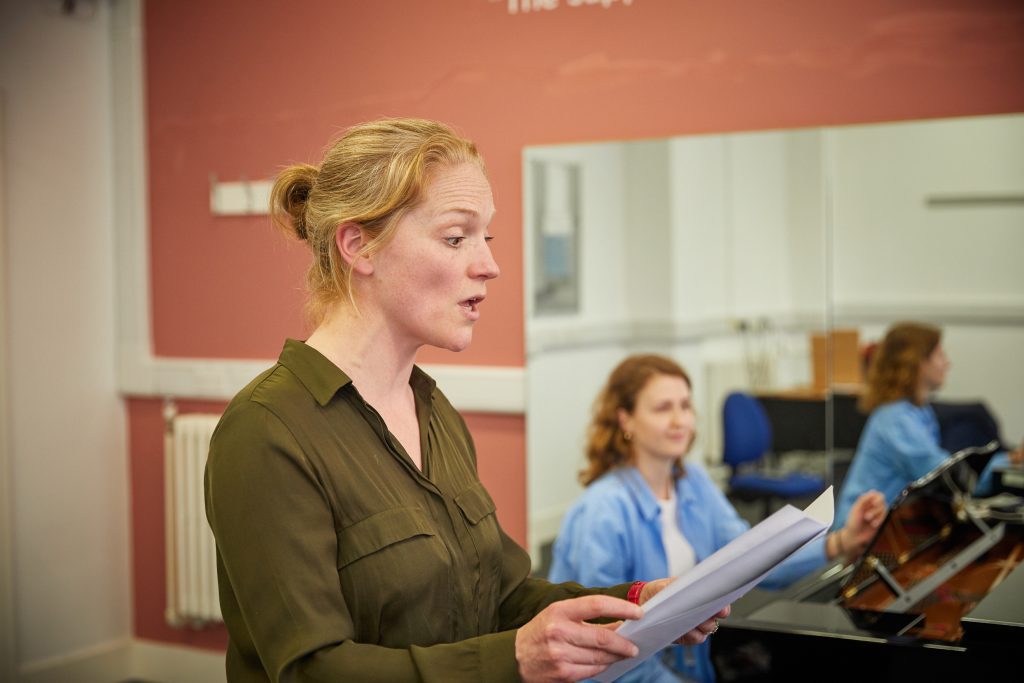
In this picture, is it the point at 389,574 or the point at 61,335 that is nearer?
the point at 389,574

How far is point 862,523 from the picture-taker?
2730 mm

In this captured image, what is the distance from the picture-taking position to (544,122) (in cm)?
332

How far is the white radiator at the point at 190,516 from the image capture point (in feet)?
12.8

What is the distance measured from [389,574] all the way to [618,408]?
66.0 inches

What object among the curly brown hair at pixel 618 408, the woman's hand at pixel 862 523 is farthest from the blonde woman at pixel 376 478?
the curly brown hair at pixel 618 408

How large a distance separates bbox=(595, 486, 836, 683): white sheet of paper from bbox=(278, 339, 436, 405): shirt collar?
1.59 ft

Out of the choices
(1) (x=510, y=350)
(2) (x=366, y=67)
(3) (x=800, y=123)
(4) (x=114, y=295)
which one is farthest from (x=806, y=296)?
(4) (x=114, y=295)

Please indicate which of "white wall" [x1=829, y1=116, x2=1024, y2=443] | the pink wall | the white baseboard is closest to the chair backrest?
"white wall" [x1=829, y1=116, x2=1024, y2=443]

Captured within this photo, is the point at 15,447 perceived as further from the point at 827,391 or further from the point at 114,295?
the point at 827,391

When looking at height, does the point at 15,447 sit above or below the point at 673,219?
below

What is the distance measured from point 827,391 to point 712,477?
386 millimetres

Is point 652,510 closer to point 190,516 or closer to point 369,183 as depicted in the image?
point 369,183

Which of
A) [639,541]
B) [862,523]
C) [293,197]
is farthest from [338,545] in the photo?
[862,523]

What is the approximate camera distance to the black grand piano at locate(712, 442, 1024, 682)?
6.38 ft
